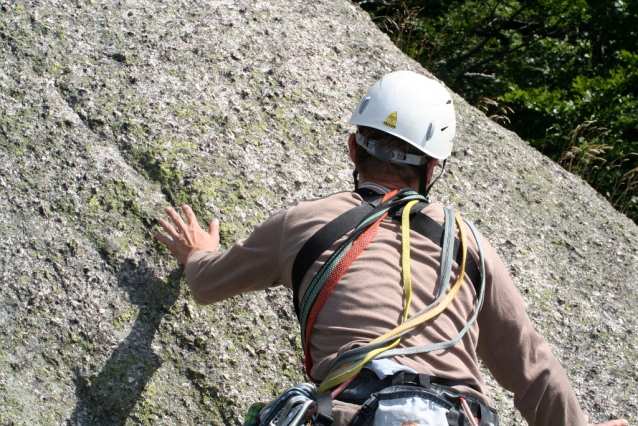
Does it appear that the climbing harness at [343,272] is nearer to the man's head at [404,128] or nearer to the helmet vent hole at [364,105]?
the man's head at [404,128]

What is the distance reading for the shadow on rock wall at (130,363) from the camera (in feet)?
7.65

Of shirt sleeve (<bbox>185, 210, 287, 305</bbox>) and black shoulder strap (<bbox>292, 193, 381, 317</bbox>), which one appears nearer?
black shoulder strap (<bbox>292, 193, 381, 317</bbox>)

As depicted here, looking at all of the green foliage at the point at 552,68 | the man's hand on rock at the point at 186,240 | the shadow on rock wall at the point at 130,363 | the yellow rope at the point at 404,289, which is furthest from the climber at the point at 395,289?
the green foliage at the point at 552,68

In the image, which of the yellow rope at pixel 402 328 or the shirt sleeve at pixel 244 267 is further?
the shirt sleeve at pixel 244 267

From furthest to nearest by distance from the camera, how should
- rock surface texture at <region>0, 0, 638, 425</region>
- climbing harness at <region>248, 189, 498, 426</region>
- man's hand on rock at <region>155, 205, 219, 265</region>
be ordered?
rock surface texture at <region>0, 0, 638, 425</region> → man's hand on rock at <region>155, 205, 219, 265</region> → climbing harness at <region>248, 189, 498, 426</region>

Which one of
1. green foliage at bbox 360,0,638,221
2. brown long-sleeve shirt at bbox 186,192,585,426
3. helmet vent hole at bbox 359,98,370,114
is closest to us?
brown long-sleeve shirt at bbox 186,192,585,426

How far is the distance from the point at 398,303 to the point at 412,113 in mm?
821

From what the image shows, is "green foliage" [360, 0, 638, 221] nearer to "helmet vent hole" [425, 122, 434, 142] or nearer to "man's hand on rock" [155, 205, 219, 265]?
"helmet vent hole" [425, 122, 434, 142]

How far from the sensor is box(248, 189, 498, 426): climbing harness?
1.54 meters

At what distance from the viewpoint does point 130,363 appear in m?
2.40

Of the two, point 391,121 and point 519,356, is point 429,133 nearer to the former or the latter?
point 391,121

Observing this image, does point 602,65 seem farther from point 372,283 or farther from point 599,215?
point 372,283

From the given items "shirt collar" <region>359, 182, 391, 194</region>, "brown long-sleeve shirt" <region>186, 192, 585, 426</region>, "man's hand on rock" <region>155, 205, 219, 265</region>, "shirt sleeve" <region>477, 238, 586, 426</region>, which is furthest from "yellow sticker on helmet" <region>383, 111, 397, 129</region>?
"man's hand on rock" <region>155, 205, 219, 265</region>

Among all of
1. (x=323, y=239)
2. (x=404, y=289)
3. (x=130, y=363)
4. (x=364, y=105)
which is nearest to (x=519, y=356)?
(x=404, y=289)
